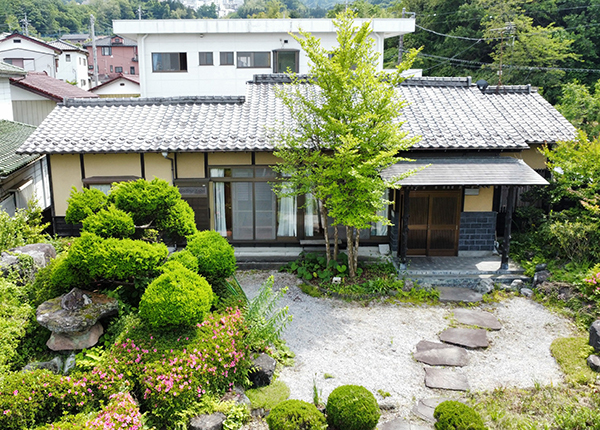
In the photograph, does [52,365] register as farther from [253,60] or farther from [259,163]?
[253,60]

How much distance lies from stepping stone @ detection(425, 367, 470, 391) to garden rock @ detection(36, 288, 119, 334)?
18.0 feet

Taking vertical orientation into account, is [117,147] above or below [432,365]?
above

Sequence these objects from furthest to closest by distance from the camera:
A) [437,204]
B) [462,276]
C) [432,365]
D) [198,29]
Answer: [198,29] < [437,204] < [462,276] < [432,365]

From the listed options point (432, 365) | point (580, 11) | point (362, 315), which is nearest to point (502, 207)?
point (362, 315)

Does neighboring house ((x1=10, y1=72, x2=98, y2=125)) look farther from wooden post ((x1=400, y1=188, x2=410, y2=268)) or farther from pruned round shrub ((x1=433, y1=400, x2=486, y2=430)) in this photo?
pruned round shrub ((x1=433, y1=400, x2=486, y2=430))

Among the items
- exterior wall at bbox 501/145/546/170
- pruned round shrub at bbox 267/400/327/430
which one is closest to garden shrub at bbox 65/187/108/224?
pruned round shrub at bbox 267/400/327/430

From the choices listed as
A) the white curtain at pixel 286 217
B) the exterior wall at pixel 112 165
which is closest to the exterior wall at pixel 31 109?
the exterior wall at pixel 112 165

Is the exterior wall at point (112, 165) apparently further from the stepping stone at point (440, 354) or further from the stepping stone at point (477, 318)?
the stepping stone at point (477, 318)

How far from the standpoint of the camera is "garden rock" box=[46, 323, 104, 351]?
26.4ft

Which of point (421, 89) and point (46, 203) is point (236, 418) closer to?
point (421, 89)

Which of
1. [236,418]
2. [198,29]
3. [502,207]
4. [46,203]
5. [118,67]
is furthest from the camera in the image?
[118,67]

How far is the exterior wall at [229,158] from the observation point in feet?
43.9

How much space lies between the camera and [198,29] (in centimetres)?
2577

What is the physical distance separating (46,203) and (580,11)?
3791 cm
